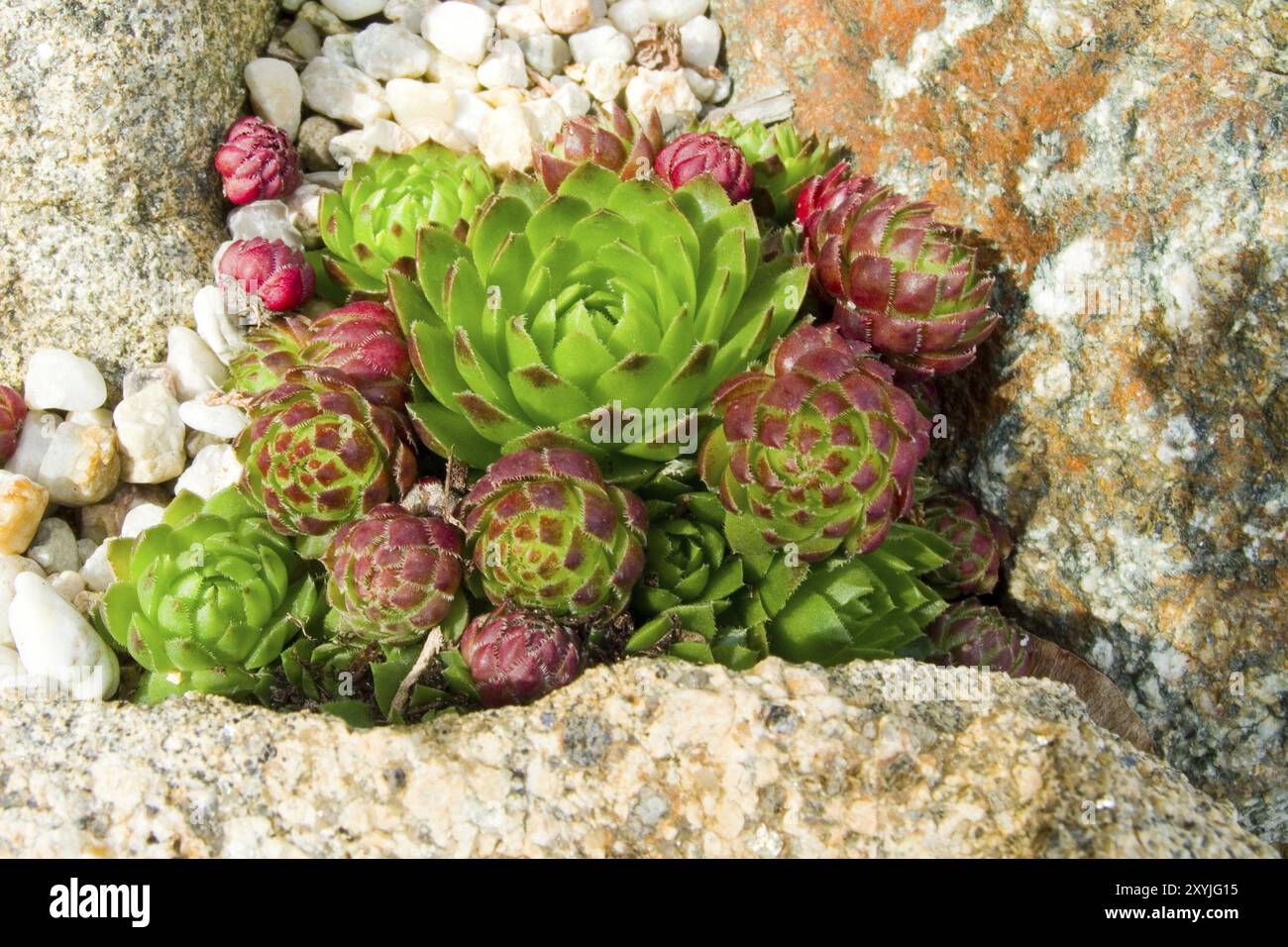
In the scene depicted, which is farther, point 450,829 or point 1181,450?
point 1181,450

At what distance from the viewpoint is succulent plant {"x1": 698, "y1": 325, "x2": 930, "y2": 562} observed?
199 cm

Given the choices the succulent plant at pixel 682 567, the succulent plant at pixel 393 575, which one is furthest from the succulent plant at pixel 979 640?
the succulent plant at pixel 393 575

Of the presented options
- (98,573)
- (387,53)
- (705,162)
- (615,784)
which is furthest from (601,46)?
(615,784)

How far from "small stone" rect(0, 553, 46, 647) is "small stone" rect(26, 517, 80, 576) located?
0.20 ft

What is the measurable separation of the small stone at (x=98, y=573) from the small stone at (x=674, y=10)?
7.60 feet

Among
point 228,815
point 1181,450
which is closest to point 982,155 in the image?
point 1181,450

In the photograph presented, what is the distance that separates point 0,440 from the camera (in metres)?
2.58

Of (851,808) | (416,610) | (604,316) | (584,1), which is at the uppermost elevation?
(584,1)

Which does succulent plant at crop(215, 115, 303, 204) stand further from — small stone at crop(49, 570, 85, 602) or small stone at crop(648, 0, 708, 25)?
small stone at crop(648, 0, 708, 25)

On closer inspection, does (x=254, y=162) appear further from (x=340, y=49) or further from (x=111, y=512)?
(x=111, y=512)

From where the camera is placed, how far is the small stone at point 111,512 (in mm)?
2664

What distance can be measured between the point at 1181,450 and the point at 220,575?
6.81ft

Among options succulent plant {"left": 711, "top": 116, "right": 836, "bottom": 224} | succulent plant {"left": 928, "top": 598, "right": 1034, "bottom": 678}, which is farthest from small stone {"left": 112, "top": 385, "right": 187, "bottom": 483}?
succulent plant {"left": 928, "top": 598, "right": 1034, "bottom": 678}
